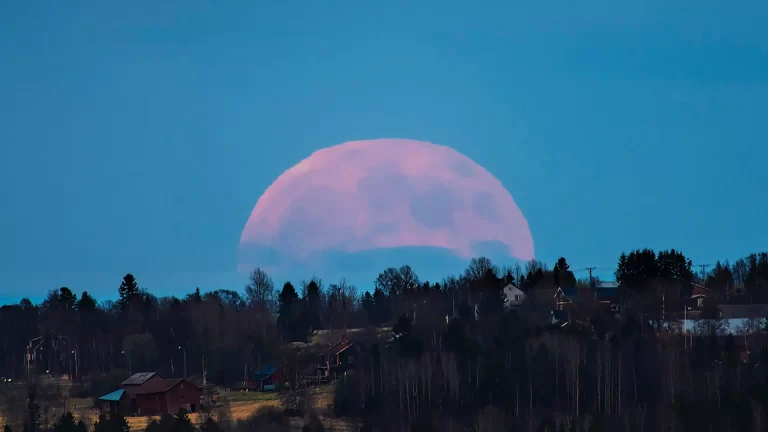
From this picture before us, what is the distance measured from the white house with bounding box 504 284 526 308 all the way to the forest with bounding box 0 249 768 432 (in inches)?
29.4

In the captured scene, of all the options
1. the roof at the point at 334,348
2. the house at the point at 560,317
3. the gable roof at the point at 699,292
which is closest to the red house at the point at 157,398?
the roof at the point at 334,348

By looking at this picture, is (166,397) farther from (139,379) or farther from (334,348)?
(334,348)

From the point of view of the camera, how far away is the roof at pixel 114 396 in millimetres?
77688

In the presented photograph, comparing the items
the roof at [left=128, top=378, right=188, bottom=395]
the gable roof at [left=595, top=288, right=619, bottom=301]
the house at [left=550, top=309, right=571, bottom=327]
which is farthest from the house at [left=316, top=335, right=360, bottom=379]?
the gable roof at [left=595, top=288, right=619, bottom=301]

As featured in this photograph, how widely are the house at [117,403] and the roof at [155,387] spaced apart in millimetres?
714


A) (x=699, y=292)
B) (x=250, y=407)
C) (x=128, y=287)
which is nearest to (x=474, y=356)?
(x=250, y=407)

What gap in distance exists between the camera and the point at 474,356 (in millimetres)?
73625

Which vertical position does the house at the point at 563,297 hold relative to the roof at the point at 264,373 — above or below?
above

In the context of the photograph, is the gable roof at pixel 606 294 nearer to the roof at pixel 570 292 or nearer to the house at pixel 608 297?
the house at pixel 608 297

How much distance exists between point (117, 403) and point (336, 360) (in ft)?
64.1

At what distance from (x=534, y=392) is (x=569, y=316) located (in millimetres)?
20308

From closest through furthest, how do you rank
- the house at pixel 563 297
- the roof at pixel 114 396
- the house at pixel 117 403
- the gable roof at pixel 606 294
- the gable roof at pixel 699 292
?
1. the house at pixel 117 403
2. the roof at pixel 114 396
3. the gable roof at pixel 699 292
4. the house at pixel 563 297
5. the gable roof at pixel 606 294

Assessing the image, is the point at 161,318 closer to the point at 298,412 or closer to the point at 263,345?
the point at 263,345

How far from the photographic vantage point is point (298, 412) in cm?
6844
